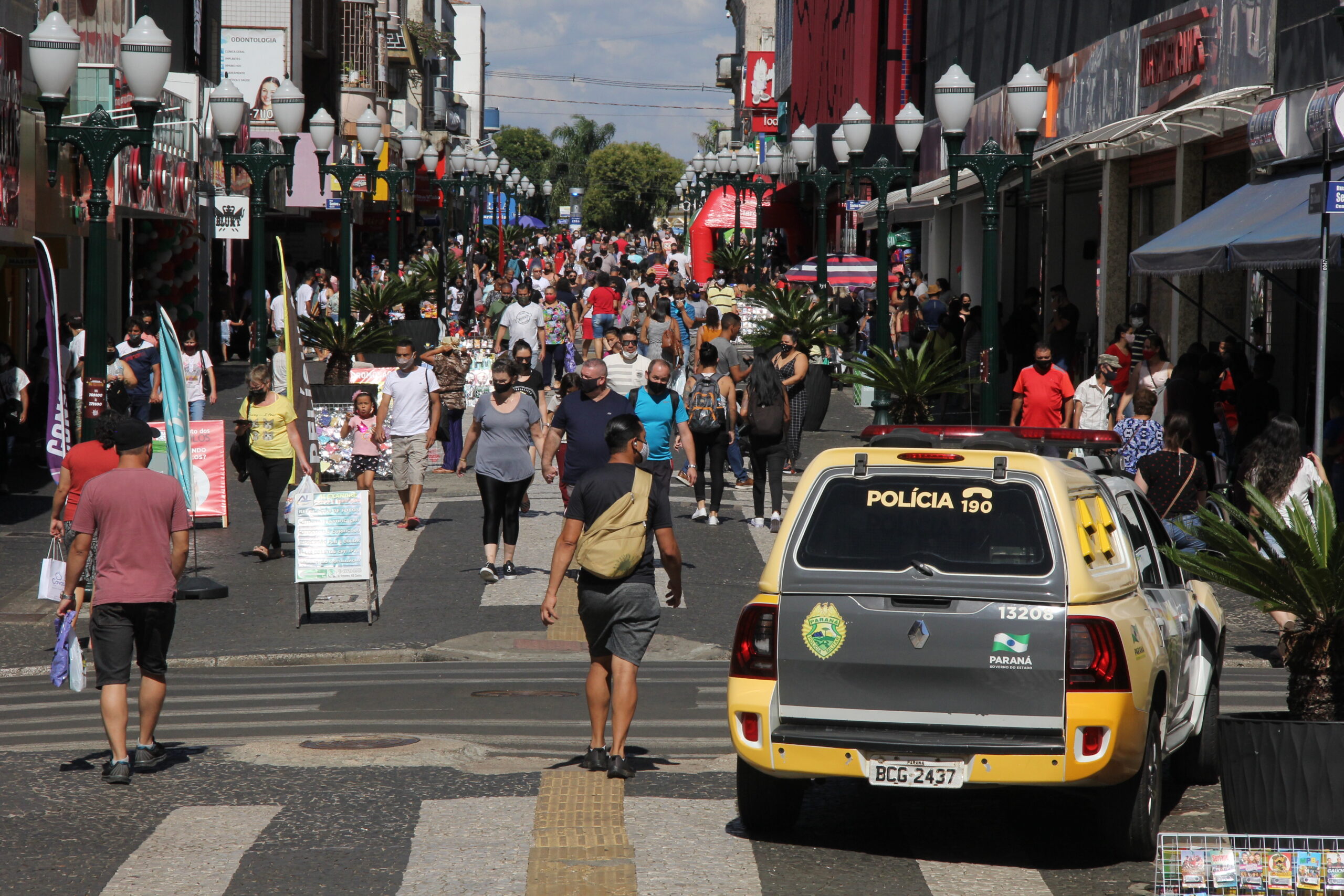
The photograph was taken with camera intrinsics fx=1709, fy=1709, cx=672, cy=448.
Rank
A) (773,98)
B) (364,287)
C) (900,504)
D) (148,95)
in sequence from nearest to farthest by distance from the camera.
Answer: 1. (900,504)
2. (148,95)
3. (364,287)
4. (773,98)

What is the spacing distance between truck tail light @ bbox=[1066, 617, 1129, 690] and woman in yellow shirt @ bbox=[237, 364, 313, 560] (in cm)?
967

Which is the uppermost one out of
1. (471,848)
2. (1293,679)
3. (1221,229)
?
(1221,229)

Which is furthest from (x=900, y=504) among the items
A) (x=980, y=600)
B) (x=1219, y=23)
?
(x=1219, y=23)

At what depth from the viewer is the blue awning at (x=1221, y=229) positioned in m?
15.9

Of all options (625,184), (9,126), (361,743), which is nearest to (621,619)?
(361,743)

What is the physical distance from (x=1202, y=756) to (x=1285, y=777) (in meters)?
2.53

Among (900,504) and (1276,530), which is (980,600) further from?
(1276,530)

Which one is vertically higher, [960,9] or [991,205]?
[960,9]

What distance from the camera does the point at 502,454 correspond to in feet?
46.9

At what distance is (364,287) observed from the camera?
103 ft

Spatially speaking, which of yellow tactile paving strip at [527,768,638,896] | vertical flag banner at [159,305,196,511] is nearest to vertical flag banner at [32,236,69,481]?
vertical flag banner at [159,305,196,511]

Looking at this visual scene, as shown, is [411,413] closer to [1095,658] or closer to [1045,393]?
[1045,393]

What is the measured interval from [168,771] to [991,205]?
36.6 feet

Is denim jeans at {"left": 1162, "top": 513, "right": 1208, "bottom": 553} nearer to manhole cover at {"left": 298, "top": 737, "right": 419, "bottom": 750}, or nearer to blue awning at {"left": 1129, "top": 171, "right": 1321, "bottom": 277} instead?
blue awning at {"left": 1129, "top": 171, "right": 1321, "bottom": 277}
